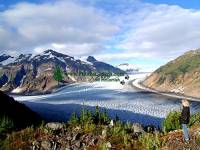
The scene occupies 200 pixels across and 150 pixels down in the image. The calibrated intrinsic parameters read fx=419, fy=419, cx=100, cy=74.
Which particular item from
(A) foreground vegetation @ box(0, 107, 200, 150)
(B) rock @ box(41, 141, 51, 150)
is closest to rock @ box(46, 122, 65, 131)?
(A) foreground vegetation @ box(0, 107, 200, 150)

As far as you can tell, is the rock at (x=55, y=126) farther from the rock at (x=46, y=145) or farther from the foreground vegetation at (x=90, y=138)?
the rock at (x=46, y=145)

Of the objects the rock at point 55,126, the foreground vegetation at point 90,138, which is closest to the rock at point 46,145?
the foreground vegetation at point 90,138

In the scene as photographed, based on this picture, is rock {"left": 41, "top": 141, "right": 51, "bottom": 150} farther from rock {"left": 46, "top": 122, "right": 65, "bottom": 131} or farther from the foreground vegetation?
rock {"left": 46, "top": 122, "right": 65, "bottom": 131}

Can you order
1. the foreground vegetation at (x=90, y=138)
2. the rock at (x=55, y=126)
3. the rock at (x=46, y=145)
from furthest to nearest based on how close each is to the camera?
the rock at (x=55, y=126) < the rock at (x=46, y=145) < the foreground vegetation at (x=90, y=138)

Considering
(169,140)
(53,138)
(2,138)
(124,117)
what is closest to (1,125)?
(2,138)

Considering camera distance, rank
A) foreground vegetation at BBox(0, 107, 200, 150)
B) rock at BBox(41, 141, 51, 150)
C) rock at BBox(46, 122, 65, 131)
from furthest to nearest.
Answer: rock at BBox(46, 122, 65, 131) → rock at BBox(41, 141, 51, 150) → foreground vegetation at BBox(0, 107, 200, 150)

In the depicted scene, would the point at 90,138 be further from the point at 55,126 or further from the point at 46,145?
the point at 55,126

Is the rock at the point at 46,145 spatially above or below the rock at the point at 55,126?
below

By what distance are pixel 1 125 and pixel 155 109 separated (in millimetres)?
85839

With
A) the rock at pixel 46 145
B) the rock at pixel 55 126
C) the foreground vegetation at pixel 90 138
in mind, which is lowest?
the rock at pixel 46 145

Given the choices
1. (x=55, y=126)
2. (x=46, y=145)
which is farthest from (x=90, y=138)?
(x=55, y=126)

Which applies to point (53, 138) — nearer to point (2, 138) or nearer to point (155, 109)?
point (2, 138)

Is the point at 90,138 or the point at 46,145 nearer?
the point at 46,145

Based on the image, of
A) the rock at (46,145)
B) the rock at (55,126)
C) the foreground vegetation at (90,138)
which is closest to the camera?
the foreground vegetation at (90,138)
